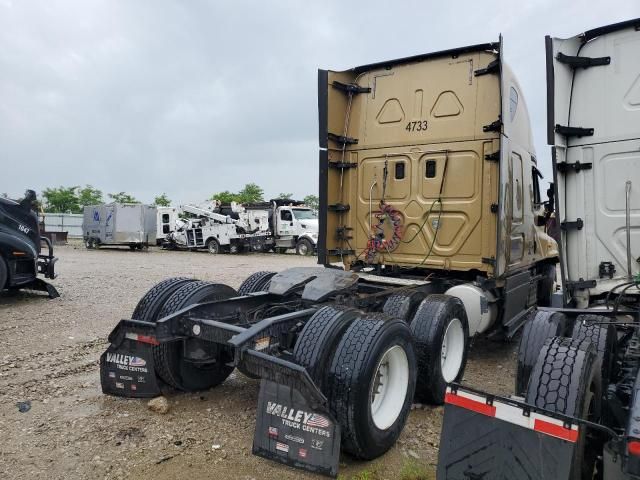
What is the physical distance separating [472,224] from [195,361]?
3383 mm

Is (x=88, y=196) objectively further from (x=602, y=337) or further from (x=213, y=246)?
(x=602, y=337)

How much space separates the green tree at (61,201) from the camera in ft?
166

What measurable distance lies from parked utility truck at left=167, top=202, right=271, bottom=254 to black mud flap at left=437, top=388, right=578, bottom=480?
21205 mm

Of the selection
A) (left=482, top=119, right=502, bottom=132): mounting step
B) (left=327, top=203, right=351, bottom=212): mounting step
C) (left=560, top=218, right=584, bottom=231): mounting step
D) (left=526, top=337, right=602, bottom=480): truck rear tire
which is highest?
(left=482, top=119, right=502, bottom=132): mounting step

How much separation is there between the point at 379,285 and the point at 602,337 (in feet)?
8.11

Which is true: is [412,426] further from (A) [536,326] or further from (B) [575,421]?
(B) [575,421]

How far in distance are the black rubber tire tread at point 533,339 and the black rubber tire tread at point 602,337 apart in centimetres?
20

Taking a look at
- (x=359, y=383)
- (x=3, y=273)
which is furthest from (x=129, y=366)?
(x=3, y=273)

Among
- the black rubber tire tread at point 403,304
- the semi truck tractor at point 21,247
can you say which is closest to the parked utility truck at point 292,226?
the semi truck tractor at point 21,247

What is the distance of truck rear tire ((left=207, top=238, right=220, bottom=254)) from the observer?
80.0 feet

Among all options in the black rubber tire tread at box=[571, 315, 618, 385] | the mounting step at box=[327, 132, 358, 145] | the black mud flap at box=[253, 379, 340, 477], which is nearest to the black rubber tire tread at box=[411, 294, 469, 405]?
the black rubber tire tread at box=[571, 315, 618, 385]

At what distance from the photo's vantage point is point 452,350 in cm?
476

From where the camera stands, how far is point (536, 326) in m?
3.66

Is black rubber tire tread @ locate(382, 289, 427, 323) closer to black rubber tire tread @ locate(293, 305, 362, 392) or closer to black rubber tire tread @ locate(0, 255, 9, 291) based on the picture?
black rubber tire tread @ locate(293, 305, 362, 392)
